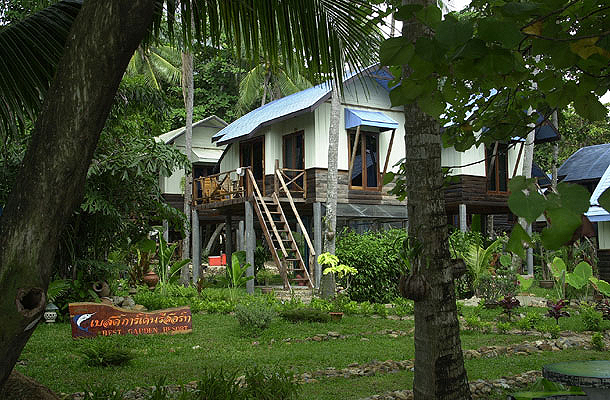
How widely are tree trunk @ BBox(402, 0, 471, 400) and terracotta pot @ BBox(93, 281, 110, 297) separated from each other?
9909 millimetres

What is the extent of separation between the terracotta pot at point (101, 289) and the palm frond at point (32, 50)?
31.0 ft

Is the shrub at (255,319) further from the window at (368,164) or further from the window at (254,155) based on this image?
the window at (254,155)

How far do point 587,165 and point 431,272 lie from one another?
91.6 ft

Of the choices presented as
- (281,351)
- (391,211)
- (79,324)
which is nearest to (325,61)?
(281,351)

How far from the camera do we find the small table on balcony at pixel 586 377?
3449 mm

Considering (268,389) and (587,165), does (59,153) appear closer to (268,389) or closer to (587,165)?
(268,389)

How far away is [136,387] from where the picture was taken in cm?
636

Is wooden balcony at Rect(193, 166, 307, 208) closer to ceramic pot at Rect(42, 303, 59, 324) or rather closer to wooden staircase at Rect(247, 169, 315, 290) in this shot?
wooden staircase at Rect(247, 169, 315, 290)

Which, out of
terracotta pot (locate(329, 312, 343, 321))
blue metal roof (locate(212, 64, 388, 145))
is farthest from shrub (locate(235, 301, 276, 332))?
blue metal roof (locate(212, 64, 388, 145))

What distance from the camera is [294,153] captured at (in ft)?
67.5

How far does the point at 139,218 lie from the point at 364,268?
18.8ft

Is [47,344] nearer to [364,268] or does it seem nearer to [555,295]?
[364,268]

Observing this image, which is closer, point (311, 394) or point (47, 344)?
point (311, 394)

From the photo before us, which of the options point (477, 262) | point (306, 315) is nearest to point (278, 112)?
point (477, 262)
